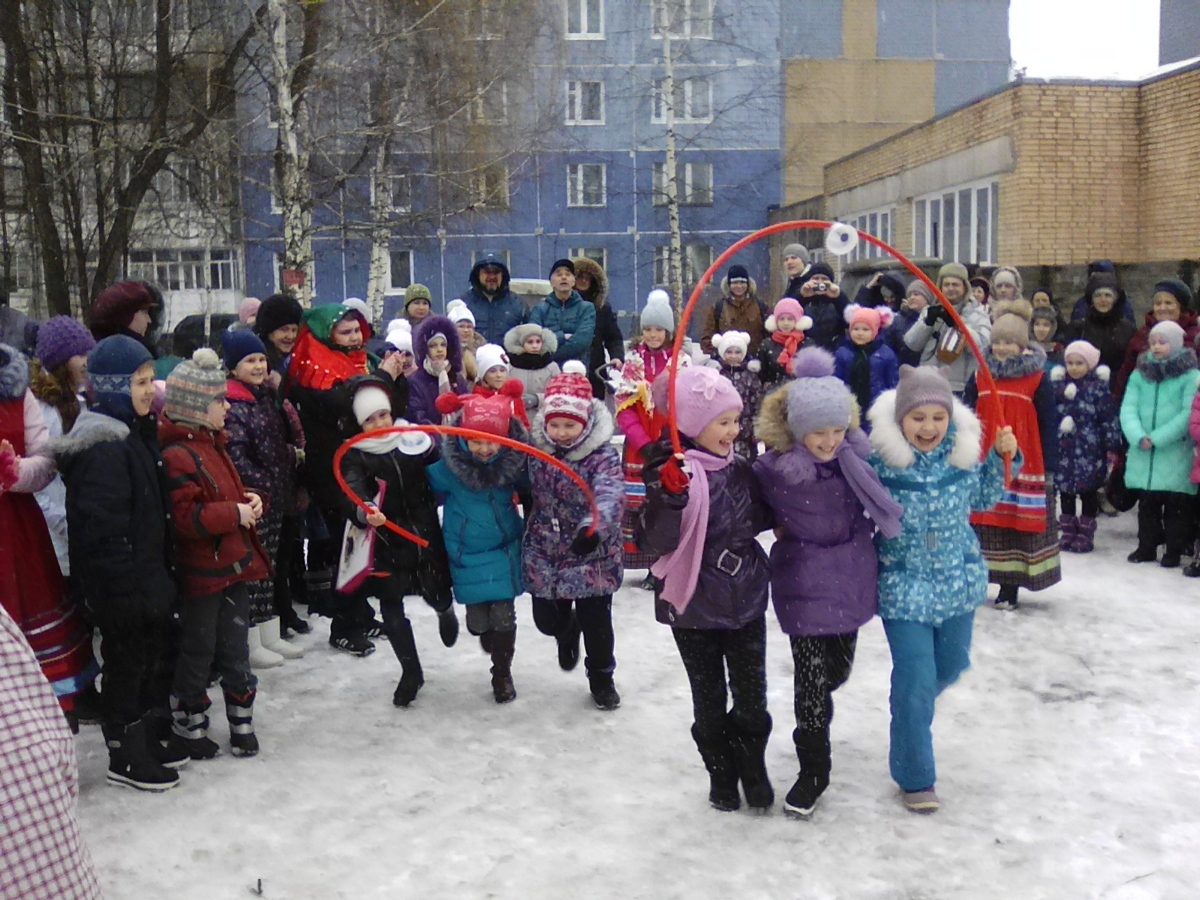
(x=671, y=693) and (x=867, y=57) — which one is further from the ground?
(x=867, y=57)

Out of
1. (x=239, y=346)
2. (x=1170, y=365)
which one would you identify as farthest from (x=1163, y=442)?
(x=239, y=346)

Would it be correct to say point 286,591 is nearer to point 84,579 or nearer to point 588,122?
point 84,579

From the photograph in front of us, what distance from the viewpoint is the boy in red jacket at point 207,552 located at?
4754mm

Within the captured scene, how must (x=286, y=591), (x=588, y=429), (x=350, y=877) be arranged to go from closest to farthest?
(x=350, y=877) → (x=588, y=429) → (x=286, y=591)

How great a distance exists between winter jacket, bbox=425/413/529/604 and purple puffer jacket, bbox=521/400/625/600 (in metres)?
0.12

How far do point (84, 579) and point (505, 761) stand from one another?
183 centimetres

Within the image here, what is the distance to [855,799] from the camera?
4449mm

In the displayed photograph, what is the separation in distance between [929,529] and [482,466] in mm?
2095

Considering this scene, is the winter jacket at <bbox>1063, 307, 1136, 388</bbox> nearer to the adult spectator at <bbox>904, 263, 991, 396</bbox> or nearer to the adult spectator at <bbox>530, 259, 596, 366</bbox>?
the adult spectator at <bbox>904, 263, 991, 396</bbox>

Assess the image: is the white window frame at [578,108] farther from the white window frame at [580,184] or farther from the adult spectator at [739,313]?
the adult spectator at [739,313]

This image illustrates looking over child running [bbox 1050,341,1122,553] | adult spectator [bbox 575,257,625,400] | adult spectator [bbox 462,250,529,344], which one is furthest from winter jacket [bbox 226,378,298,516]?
child running [bbox 1050,341,1122,553]

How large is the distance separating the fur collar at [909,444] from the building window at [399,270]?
1278 inches

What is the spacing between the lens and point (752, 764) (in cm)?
437

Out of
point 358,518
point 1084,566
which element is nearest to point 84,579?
point 358,518
